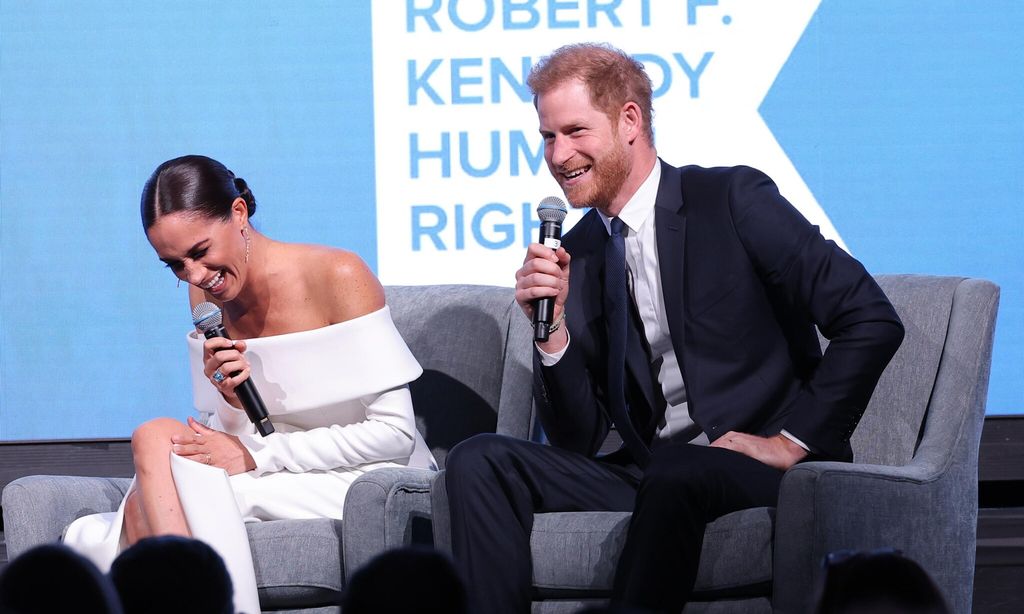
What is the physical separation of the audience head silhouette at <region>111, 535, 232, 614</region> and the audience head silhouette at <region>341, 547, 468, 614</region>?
0.57 feet

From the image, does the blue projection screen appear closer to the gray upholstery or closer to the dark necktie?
the gray upholstery

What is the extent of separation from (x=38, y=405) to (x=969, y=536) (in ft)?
8.01

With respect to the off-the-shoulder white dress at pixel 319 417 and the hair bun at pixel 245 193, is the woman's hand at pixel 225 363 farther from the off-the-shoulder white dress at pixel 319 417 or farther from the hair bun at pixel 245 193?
the hair bun at pixel 245 193

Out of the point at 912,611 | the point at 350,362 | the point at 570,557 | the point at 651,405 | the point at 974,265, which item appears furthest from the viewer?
the point at 974,265

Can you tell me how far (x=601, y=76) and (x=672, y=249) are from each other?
15.5 inches

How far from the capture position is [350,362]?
2605mm

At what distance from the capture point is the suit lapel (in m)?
2.36

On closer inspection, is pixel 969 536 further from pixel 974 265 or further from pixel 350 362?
pixel 350 362

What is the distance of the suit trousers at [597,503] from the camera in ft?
6.46

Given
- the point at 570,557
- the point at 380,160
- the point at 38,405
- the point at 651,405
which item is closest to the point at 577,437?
the point at 651,405

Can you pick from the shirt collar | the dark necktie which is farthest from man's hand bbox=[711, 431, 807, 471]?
the shirt collar

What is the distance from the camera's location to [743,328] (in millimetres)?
2320

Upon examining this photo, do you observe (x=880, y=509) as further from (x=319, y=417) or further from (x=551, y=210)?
(x=319, y=417)

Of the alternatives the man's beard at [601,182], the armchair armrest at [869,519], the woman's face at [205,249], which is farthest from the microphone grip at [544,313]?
the woman's face at [205,249]
